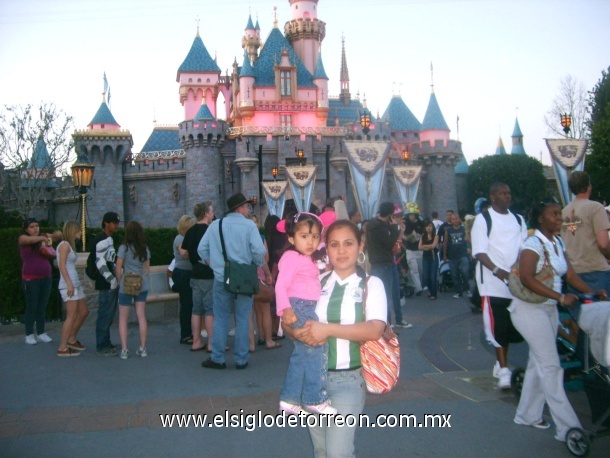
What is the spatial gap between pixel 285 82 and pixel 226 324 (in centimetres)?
3820

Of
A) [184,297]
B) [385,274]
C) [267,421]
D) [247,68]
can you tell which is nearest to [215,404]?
[267,421]

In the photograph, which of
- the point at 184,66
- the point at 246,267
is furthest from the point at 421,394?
the point at 184,66

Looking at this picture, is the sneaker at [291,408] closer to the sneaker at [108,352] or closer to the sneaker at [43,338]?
the sneaker at [108,352]

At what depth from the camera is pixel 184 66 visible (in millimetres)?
46781

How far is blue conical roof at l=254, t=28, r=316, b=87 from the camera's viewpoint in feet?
142

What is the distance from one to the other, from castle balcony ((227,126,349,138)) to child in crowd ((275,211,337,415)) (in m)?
36.1

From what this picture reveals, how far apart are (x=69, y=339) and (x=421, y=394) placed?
4040 mm

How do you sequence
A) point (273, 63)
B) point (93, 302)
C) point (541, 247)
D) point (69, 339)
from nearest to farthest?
point (541, 247) → point (69, 339) → point (93, 302) → point (273, 63)

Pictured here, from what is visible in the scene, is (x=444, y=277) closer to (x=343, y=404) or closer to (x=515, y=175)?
(x=343, y=404)

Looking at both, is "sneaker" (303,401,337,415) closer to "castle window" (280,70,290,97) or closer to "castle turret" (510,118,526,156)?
"castle window" (280,70,290,97)

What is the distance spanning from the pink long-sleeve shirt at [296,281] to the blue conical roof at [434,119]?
42941 millimetres

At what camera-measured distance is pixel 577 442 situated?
3.74 m

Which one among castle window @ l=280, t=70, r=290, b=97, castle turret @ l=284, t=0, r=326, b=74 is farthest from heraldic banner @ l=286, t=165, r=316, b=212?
castle turret @ l=284, t=0, r=326, b=74

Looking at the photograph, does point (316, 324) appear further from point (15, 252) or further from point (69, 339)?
point (15, 252)
